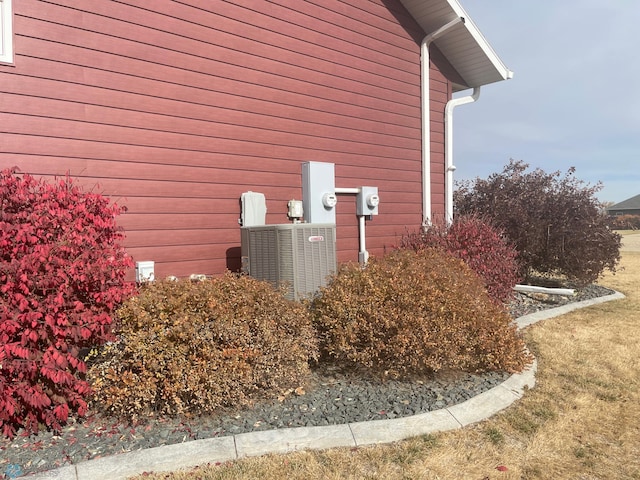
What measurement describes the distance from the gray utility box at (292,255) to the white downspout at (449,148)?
4.07 m

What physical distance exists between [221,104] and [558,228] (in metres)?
7.99

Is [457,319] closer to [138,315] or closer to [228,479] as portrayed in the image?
[228,479]

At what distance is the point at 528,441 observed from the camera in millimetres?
3350

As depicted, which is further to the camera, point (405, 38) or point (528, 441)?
point (405, 38)

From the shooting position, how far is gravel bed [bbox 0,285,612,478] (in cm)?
304

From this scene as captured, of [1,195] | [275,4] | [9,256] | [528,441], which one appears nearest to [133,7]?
[275,4]

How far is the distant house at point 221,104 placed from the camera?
14.9 ft

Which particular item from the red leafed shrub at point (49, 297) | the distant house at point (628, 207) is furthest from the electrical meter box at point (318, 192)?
the distant house at point (628, 207)

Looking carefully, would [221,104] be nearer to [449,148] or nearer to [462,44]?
[449,148]

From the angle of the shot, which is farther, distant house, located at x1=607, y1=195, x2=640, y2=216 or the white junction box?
distant house, located at x1=607, y1=195, x2=640, y2=216

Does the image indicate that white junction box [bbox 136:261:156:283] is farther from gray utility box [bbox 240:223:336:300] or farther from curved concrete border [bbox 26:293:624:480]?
curved concrete border [bbox 26:293:624:480]

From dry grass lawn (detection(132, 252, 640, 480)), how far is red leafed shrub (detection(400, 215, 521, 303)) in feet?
7.67

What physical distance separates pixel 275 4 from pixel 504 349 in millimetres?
5390

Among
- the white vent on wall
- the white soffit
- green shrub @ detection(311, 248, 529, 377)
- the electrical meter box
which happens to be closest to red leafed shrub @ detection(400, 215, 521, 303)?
the electrical meter box
